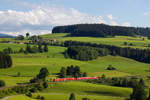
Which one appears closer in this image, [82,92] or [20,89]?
[20,89]

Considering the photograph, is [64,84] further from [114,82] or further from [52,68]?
[52,68]

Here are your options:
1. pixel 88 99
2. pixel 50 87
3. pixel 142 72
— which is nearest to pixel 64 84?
pixel 50 87

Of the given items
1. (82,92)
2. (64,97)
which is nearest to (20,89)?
(64,97)

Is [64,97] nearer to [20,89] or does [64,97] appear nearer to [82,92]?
[82,92]

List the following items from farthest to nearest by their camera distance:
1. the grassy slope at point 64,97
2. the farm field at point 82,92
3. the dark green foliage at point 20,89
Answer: the dark green foliage at point 20,89 → the farm field at point 82,92 → the grassy slope at point 64,97

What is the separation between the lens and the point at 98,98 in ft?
291

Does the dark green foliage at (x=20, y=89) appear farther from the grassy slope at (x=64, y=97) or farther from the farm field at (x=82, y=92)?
the grassy slope at (x=64, y=97)

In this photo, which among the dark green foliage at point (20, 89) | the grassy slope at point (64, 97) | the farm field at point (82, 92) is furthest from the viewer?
the dark green foliage at point (20, 89)

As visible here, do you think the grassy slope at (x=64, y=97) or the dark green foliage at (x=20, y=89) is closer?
the grassy slope at (x=64, y=97)

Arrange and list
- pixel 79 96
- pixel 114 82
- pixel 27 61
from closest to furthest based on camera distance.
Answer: pixel 79 96 < pixel 114 82 < pixel 27 61

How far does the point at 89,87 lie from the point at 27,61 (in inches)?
2933

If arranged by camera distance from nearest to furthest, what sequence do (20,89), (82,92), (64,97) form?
(64,97) < (20,89) < (82,92)

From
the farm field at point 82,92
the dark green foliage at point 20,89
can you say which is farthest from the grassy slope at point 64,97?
the dark green foliage at point 20,89

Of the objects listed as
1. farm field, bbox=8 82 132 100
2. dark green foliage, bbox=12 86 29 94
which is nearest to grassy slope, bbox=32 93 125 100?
farm field, bbox=8 82 132 100
